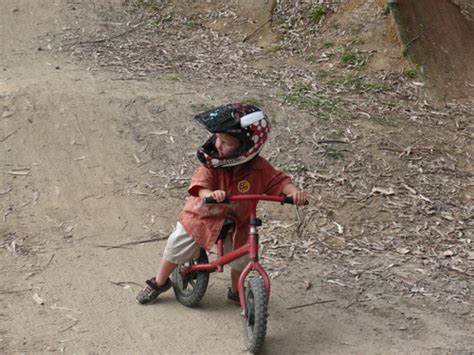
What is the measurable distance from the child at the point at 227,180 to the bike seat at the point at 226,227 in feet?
0.09

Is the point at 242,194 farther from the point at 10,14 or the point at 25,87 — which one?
the point at 10,14

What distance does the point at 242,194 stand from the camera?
15.3 feet

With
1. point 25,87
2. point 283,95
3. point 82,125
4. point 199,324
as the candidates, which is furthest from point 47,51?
point 199,324

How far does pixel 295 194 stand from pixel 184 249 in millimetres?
886

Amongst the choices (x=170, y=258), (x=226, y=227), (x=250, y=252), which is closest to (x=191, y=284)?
(x=170, y=258)

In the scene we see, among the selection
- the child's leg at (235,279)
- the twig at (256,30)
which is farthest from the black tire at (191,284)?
the twig at (256,30)

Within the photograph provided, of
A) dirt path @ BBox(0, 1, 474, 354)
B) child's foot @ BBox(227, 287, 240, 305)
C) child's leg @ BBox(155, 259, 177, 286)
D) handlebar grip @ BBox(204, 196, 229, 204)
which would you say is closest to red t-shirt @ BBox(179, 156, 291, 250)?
handlebar grip @ BBox(204, 196, 229, 204)

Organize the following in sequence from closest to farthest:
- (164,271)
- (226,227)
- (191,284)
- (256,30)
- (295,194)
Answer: (295,194) → (226,227) → (164,271) → (191,284) → (256,30)

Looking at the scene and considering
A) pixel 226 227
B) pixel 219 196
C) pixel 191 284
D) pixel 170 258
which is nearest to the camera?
pixel 219 196

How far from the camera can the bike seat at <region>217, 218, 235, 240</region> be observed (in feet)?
15.6

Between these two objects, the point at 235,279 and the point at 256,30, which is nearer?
the point at 235,279

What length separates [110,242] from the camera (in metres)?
6.10

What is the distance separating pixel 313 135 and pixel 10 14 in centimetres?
532

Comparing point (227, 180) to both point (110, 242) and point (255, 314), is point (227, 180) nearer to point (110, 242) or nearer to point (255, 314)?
point (255, 314)
